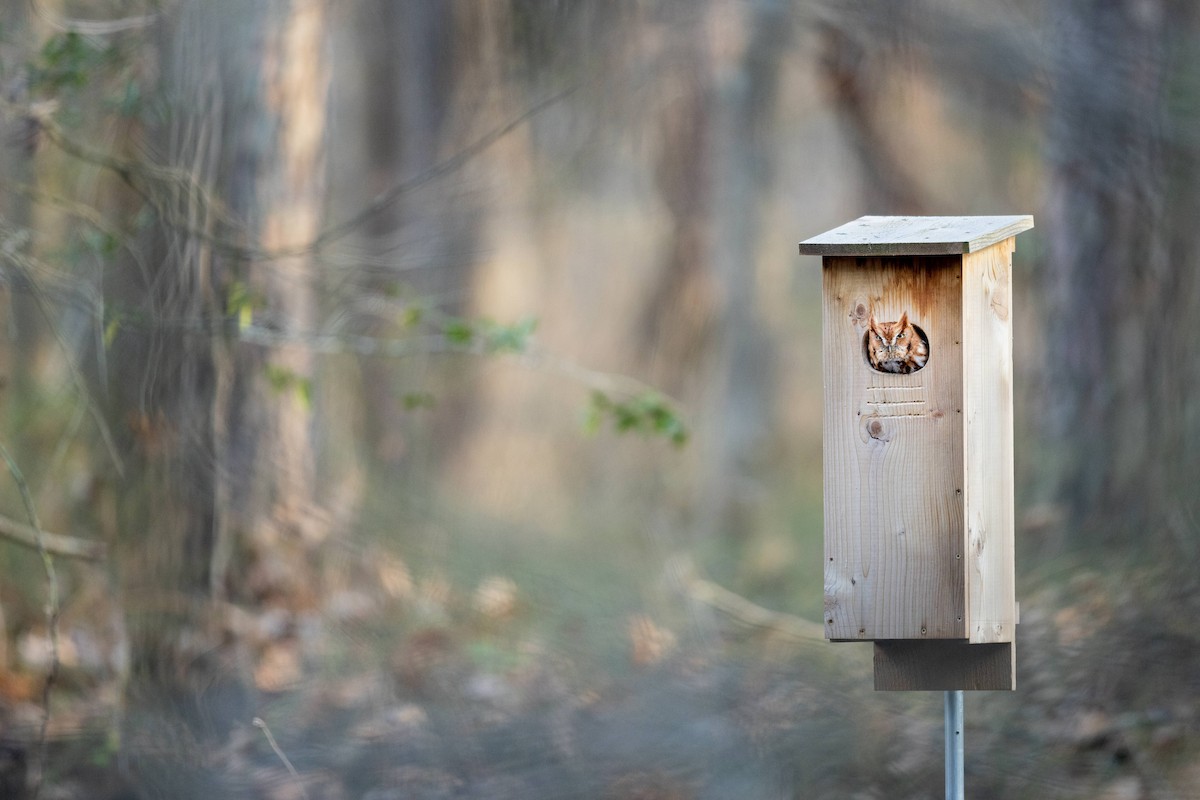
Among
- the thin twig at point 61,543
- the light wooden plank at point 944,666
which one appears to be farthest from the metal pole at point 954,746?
the thin twig at point 61,543

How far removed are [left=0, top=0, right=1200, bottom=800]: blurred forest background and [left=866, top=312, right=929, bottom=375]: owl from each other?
8.10 ft

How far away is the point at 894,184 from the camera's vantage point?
814 cm

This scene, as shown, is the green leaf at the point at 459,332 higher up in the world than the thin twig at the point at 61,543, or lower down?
higher up

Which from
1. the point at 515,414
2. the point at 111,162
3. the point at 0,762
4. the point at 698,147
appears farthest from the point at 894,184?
the point at 0,762

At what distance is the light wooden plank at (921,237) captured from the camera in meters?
2.49

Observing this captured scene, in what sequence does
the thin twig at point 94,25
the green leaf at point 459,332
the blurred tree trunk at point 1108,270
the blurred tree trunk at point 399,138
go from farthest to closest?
the blurred tree trunk at point 399,138 → the blurred tree trunk at point 1108,270 → the green leaf at point 459,332 → the thin twig at point 94,25

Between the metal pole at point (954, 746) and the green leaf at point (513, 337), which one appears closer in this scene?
the metal pole at point (954, 746)

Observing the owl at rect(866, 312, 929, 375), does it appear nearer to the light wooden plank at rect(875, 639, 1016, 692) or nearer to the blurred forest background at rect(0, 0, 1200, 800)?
the light wooden plank at rect(875, 639, 1016, 692)

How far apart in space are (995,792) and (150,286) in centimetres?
331

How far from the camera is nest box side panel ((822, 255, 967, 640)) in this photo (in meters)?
2.59

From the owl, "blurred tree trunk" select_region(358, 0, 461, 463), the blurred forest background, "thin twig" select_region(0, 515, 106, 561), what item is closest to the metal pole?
the owl

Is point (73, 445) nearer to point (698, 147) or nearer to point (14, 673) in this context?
point (14, 673)

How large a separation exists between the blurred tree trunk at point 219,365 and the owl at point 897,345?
97.0 inches

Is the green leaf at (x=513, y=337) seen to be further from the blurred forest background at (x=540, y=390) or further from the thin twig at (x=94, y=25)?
the thin twig at (x=94, y=25)
